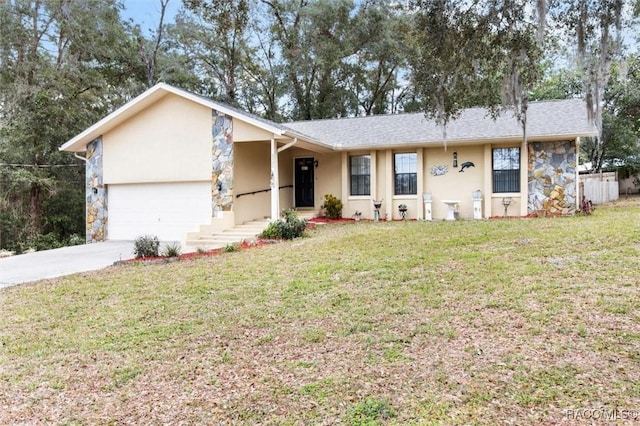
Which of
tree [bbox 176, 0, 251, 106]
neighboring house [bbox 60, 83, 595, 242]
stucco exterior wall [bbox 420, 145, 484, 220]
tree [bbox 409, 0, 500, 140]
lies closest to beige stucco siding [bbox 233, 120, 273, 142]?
neighboring house [bbox 60, 83, 595, 242]

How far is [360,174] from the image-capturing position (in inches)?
608

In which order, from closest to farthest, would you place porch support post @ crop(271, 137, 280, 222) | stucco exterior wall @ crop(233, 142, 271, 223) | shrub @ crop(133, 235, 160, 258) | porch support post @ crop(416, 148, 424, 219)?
shrub @ crop(133, 235, 160, 258) < porch support post @ crop(271, 137, 280, 222) < stucco exterior wall @ crop(233, 142, 271, 223) < porch support post @ crop(416, 148, 424, 219)

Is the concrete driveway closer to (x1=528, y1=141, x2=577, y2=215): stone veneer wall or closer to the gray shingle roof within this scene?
the gray shingle roof

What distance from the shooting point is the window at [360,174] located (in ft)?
50.4

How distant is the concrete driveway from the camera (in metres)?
8.37

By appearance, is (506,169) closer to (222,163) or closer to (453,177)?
(453,177)

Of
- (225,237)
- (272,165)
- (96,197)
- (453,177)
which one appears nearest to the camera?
(225,237)

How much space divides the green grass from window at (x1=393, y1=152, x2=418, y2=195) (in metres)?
7.50

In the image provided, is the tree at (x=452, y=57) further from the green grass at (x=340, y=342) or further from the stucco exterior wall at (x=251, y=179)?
the stucco exterior wall at (x=251, y=179)

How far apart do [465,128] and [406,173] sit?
2.44m

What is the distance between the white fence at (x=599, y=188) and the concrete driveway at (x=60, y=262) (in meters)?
16.6

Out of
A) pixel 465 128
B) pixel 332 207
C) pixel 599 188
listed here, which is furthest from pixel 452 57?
pixel 599 188

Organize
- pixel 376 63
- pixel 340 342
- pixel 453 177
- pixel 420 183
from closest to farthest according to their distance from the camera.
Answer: pixel 340 342 < pixel 453 177 < pixel 420 183 < pixel 376 63

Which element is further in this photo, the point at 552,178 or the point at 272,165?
the point at 552,178
